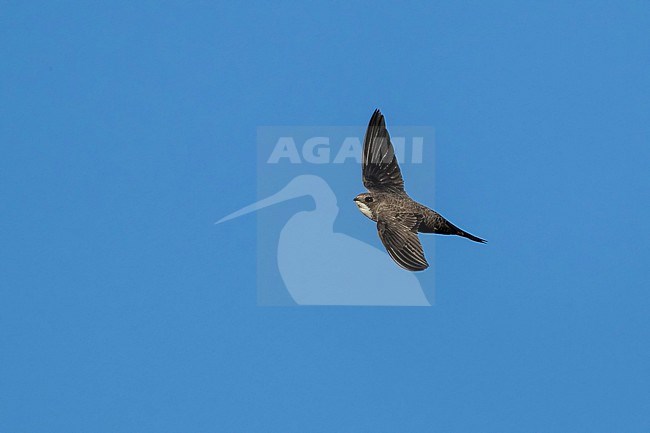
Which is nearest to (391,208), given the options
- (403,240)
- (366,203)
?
(366,203)

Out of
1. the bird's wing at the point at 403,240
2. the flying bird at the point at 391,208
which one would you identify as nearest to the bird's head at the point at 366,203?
the flying bird at the point at 391,208

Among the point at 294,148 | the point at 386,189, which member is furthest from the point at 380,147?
the point at 294,148

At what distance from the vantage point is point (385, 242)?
21.0ft

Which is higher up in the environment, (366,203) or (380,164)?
(380,164)

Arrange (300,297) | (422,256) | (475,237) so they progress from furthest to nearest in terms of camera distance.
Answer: (300,297), (475,237), (422,256)

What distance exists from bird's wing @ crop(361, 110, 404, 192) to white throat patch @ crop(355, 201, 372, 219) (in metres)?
0.14

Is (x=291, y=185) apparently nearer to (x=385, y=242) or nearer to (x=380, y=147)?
(x=380, y=147)

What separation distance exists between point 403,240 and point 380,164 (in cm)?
70

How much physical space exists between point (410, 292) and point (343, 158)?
90 cm

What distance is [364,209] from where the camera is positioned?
6.82 m

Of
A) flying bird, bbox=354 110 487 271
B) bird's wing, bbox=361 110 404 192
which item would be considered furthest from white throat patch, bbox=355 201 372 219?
bird's wing, bbox=361 110 404 192

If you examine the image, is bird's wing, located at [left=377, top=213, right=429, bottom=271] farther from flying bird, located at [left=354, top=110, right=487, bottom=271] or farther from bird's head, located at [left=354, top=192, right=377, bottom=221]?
bird's head, located at [left=354, top=192, right=377, bottom=221]

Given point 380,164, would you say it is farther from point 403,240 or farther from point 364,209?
point 403,240

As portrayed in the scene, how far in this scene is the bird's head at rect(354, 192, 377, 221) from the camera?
6785mm
